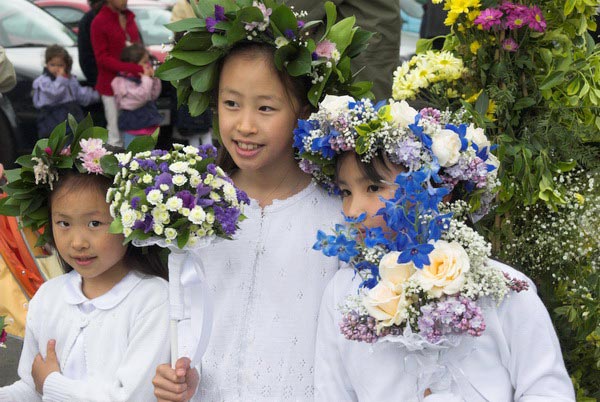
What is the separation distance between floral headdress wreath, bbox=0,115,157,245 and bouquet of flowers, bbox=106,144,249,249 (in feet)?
1.15

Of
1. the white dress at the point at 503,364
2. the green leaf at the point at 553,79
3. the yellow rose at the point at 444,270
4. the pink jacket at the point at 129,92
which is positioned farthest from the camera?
the pink jacket at the point at 129,92

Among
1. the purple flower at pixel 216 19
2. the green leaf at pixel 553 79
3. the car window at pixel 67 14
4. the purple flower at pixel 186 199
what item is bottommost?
the car window at pixel 67 14

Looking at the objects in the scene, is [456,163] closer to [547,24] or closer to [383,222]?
[383,222]

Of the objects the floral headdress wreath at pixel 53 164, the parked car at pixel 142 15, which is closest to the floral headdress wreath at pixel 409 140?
the floral headdress wreath at pixel 53 164

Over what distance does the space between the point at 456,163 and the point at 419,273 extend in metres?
0.43

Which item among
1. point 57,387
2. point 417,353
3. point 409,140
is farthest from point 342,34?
point 57,387

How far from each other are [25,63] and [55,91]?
0.50 metres

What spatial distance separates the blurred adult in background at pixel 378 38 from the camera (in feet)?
16.3

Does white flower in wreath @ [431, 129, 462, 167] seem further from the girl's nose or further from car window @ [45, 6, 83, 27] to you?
car window @ [45, 6, 83, 27]

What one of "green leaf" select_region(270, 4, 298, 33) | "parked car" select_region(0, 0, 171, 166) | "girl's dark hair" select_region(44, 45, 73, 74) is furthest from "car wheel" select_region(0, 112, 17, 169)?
"green leaf" select_region(270, 4, 298, 33)

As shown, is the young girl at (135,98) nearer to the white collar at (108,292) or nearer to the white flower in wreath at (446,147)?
the white collar at (108,292)

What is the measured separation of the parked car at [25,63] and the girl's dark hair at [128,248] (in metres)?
5.00

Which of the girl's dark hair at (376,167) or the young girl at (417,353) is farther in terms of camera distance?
the girl's dark hair at (376,167)

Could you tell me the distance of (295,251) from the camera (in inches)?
141
